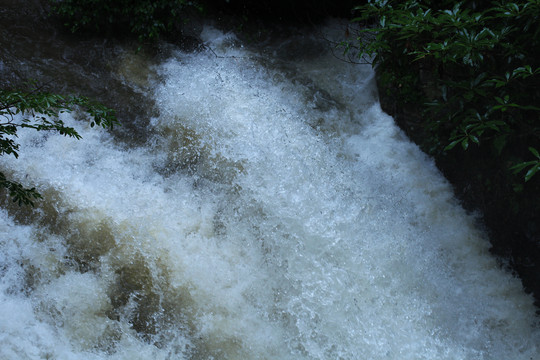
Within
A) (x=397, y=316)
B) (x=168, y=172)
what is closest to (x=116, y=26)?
(x=168, y=172)

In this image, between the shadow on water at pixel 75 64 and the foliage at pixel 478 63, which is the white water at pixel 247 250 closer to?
the shadow on water at pixel 75 64

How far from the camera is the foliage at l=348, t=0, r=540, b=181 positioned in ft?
9.80

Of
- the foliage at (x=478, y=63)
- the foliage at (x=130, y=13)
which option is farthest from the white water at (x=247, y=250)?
the foliage at (x=130, y=13)

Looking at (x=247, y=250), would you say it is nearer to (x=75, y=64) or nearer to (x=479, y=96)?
(x=479, y=96)

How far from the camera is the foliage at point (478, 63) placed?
299 centimetres

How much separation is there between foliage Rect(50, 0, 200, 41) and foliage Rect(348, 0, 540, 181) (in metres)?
2.31

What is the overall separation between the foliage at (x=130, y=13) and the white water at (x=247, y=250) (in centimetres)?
94

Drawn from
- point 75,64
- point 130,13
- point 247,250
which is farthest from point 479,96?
point 75,64

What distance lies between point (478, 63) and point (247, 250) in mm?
2219

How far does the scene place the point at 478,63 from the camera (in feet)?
11.1

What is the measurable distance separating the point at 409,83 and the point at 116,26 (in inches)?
127

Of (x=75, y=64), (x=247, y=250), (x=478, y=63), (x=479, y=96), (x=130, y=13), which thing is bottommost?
(x=479, y=96)

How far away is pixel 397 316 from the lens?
143 inches

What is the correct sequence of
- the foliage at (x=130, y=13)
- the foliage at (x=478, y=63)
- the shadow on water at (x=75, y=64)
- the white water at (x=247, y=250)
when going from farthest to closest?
the foliage at (x=130, y=13), the shadow on water at (x=75, y=64), the white water at (x=247, y=250), the foliage at (x=478, y=63)
